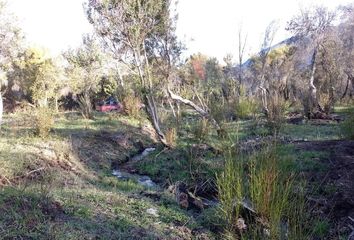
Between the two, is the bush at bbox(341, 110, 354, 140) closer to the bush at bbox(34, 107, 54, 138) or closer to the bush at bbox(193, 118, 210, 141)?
the bush at bbox(193, 118, 210, 141)

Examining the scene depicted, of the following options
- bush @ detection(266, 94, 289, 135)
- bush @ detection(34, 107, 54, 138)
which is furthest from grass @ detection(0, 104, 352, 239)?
bush @ detection(266, 94, 289, 135)

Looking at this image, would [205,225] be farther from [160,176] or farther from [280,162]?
[160,176]

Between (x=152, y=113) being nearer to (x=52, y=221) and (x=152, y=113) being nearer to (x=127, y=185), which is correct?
(x=127, y=185)

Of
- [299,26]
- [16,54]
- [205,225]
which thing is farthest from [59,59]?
[205,225]

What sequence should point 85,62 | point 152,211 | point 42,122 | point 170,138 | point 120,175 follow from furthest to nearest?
point 85,62 → point 170,138 → point 42,122 → point 120,175 → point 152,211

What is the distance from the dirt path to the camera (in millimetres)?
3684

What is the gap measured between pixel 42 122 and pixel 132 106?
13.1 feet

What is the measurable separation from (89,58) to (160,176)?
529 inches

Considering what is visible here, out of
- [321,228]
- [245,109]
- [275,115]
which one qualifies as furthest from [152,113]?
[245,109]

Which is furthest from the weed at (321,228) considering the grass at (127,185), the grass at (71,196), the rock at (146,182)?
the rock at (146,182)

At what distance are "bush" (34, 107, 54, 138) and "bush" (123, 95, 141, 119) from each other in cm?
361

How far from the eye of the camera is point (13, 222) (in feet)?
9.90

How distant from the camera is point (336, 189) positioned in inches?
170

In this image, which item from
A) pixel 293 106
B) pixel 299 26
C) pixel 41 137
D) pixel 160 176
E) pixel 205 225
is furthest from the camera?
pixel 299 26
